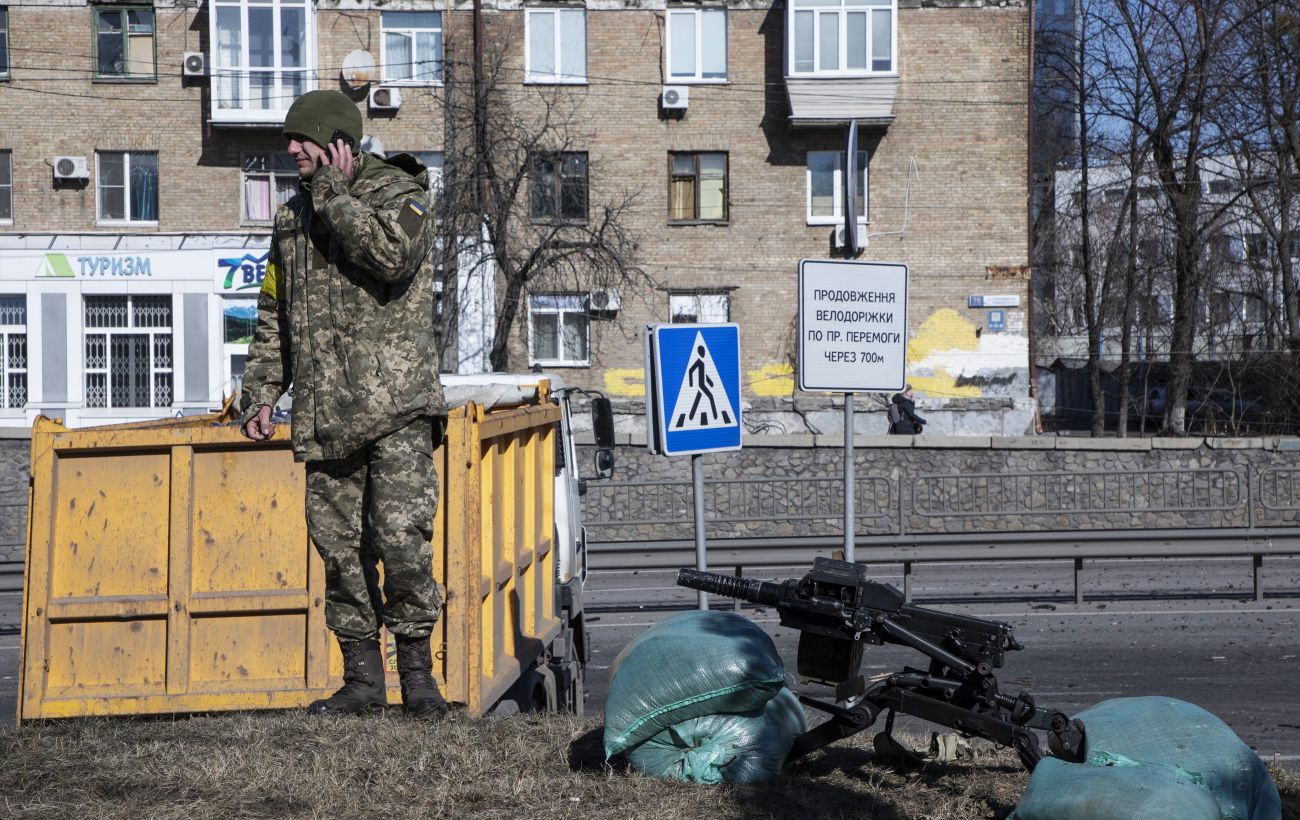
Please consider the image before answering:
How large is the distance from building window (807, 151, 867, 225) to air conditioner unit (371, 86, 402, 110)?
9.78 metres

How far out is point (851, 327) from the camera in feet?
29.5

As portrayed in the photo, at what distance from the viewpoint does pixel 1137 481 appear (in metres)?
16.1

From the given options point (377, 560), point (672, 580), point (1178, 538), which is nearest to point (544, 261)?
point (672, 580)

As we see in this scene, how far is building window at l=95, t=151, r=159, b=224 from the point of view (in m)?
32.5

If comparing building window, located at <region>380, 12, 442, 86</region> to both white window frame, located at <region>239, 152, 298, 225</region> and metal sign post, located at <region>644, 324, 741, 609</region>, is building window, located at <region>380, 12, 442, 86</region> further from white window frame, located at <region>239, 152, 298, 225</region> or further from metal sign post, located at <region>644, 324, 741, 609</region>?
metal sign post, located at <region>644, 324, 741, 609</region>

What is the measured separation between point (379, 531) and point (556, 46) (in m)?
29.6

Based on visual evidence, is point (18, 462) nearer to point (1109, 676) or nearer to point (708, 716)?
point (1109, 676)

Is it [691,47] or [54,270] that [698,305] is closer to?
[691,47]

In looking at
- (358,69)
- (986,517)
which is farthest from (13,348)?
(986,517)

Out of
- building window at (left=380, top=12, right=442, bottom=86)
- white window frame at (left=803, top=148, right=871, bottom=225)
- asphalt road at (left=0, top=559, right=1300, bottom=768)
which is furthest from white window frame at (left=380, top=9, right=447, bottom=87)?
asphalt road at (left=0, top=559, right=1300, bottom=768)

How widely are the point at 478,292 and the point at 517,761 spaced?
2854 cm

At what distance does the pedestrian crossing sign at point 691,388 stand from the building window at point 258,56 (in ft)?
82.2

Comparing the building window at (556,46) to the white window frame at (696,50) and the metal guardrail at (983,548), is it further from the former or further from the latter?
the metal guardrail at (983,548)

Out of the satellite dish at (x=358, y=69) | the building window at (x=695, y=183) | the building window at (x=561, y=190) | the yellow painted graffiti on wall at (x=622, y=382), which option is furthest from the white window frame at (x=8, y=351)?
the building window at (x=695, y=183)
